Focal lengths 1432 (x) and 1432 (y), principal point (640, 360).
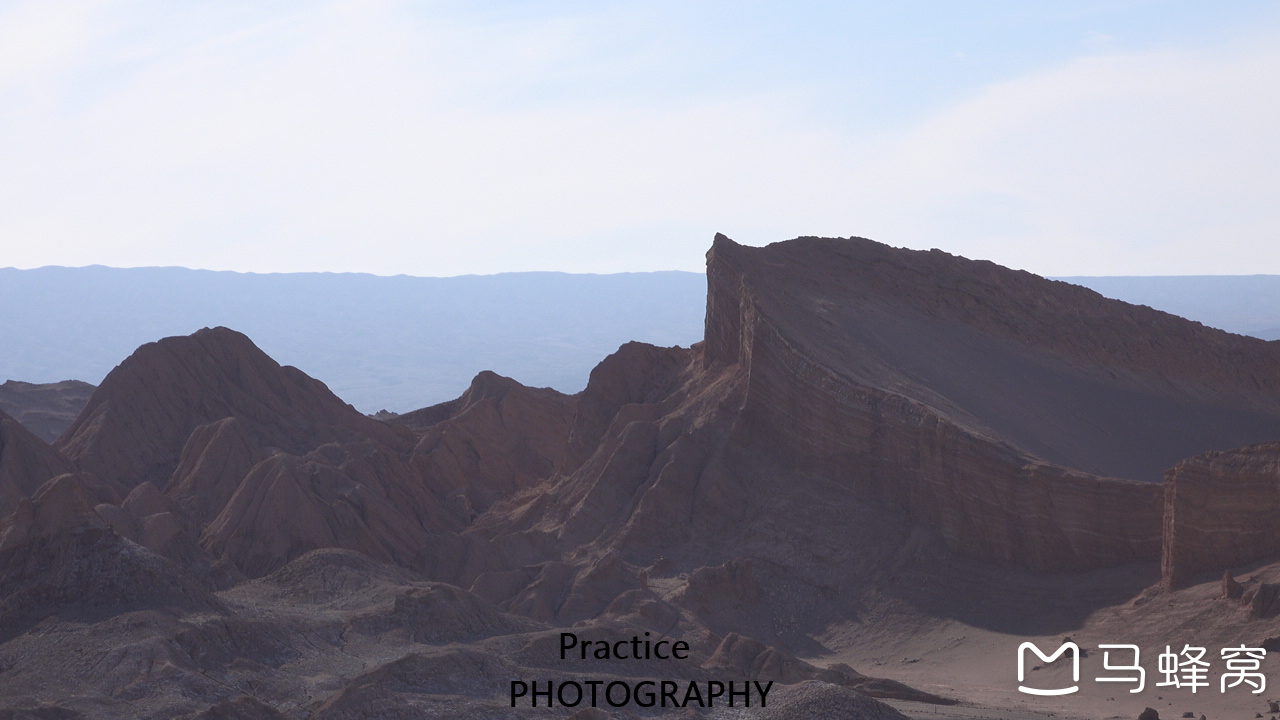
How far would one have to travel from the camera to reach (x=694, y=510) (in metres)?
39.5

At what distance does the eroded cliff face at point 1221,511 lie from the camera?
95.2 ft

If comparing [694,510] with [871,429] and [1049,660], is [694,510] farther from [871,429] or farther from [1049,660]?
[1049,660]

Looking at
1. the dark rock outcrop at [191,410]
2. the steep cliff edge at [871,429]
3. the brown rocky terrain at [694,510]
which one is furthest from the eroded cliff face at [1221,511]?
the dark rock outcrop at [191,410]

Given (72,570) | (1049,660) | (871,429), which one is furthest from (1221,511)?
(72,570)

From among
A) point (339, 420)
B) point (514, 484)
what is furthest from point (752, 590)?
point (339, 420)

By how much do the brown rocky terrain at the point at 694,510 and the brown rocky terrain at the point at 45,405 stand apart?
46.2 feet

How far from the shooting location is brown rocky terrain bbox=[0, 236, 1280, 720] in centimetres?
2702

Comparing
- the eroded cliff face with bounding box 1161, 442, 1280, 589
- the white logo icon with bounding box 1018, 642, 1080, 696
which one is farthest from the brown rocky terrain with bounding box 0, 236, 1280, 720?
the white logo icon with bounding box 1018, 642, 1080, 696

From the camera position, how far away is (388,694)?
2341 centimetres

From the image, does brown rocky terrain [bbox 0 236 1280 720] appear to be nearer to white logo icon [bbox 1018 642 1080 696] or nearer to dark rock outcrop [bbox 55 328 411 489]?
dark rock outcrop [bbox 55 328 411 489]

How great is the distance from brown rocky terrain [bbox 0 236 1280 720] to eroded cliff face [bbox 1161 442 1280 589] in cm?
6

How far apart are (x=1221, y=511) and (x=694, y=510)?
14441mm

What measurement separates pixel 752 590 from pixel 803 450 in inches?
186

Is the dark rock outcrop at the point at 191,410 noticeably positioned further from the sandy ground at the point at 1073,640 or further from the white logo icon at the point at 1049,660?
the white logo icon at the point at 1049,660
